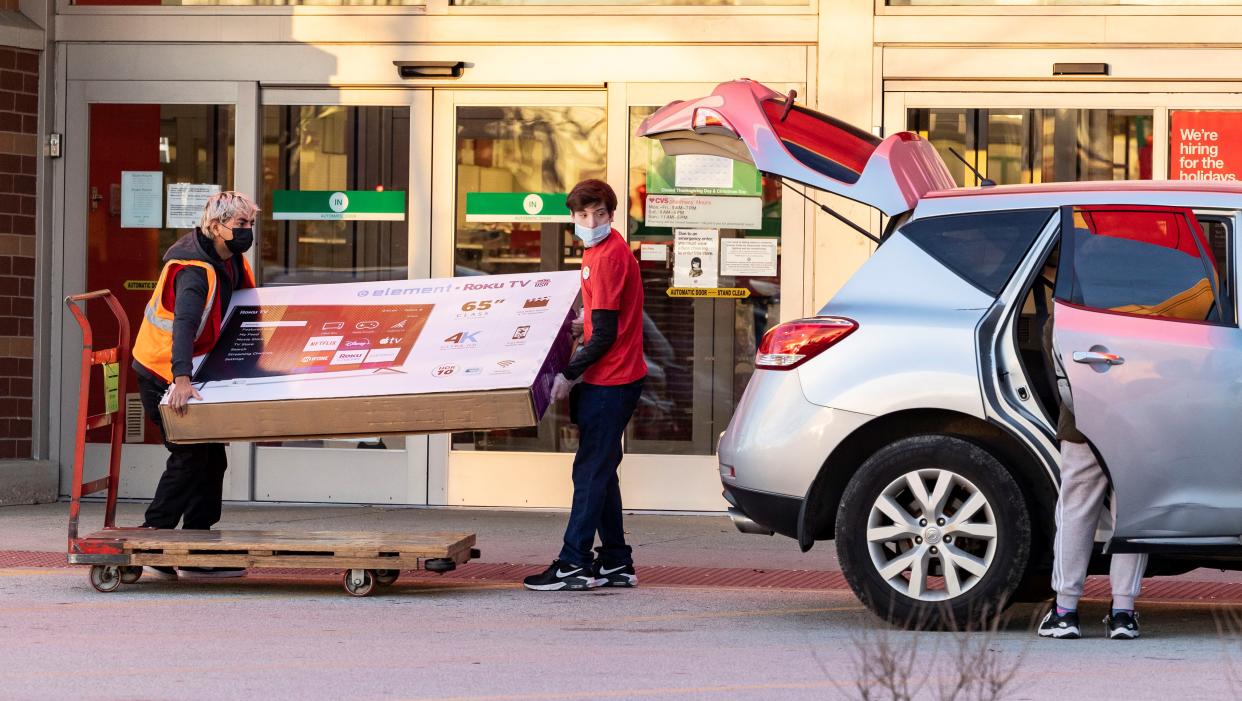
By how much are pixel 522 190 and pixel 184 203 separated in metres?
2.23

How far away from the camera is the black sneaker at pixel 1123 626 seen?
695cm

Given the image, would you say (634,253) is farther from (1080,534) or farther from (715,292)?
(1080,534)

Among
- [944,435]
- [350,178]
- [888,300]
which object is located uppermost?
[350,178]

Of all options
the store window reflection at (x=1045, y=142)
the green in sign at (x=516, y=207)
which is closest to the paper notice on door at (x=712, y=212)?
the green in sign at (x=516, y=207)

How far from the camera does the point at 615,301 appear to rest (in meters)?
8.08

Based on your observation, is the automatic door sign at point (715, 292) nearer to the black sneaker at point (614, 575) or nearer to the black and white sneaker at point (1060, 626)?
the black sneaker at point (614, 575)

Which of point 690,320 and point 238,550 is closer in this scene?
point 238,550

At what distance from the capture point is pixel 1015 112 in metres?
11.4

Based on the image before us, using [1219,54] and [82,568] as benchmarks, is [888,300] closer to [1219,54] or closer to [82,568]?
[82,568]

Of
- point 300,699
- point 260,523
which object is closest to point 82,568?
point 260,523

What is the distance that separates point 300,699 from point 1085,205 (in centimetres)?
351

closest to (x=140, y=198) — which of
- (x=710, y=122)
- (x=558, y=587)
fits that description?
(x=558, y=587)

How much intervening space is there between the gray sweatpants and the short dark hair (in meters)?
2.45

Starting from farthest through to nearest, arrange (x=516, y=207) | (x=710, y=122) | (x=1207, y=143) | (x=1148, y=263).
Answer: (x=516, y=207) → (x=1207, y=143) → (x=710, y=122) → (x=1148, y=263)
